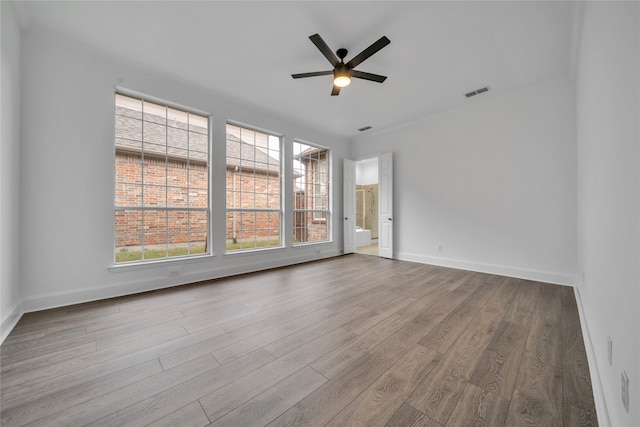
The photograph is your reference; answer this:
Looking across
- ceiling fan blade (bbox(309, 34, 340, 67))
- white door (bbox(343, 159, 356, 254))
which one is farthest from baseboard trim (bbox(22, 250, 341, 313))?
ceiling fan blade (bbox(309, 34, 340, 67))

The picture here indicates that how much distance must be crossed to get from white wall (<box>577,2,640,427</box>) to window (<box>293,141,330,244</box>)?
→ 426 cm

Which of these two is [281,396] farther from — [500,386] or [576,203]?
[576,203]

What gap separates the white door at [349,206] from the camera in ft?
19.6

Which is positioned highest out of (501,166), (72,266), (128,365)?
(501,166)

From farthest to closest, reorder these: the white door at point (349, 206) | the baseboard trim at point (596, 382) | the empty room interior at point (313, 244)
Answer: the white door at point (349, 206)
the empty room interior at point (313, 244)
the baseboard trim at point (596, 382)

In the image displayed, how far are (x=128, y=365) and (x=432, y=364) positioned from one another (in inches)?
80.1

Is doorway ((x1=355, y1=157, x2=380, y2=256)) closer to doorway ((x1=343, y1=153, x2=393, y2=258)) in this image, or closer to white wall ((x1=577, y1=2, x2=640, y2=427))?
doorway ((x1=343, y1=153, x2=393, y2=258))

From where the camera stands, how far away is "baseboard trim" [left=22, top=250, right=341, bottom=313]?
2.50 metres

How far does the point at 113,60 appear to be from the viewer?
2916 mm

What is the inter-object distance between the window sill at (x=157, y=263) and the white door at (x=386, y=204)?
3497 mm

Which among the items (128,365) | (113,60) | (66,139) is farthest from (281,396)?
(113,60)

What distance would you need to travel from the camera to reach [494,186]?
3.96 m

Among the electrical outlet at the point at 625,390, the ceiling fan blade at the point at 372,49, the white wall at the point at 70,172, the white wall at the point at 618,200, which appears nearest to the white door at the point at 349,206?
the ceiling fan blade at the point at 372,49

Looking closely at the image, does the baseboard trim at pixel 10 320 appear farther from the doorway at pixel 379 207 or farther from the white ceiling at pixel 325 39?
the doorway at pixel 379 207
